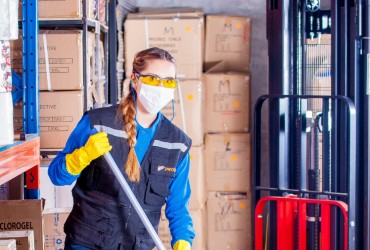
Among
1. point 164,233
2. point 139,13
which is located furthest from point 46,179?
point 139,13

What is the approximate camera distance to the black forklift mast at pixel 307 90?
228 inches

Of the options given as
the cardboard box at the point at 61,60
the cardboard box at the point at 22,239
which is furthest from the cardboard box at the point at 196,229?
the cardboard box at the point at 22,239

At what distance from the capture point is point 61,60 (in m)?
5.34

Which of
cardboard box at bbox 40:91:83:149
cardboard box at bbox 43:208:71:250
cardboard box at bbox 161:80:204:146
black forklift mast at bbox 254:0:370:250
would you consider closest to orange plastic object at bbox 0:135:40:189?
cardboard box at bbox 40:91:83:149

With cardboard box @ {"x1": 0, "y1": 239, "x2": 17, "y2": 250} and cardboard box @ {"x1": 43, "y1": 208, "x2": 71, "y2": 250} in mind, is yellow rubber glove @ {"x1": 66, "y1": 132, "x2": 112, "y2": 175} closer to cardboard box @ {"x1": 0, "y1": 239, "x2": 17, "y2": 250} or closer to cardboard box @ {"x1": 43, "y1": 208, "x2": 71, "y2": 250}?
cardboard box @ {"x1": 0, "y1": 239, "x2": 17, "y2": 250}

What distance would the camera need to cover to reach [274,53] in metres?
5.97

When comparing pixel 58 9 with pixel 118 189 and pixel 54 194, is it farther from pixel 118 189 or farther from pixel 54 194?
pixel 118 189

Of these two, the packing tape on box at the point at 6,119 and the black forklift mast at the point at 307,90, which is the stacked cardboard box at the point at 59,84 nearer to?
the black forklift mast at the point at 307,90

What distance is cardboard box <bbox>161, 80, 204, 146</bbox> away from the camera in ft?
22.0

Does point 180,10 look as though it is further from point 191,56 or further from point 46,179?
point 46,179

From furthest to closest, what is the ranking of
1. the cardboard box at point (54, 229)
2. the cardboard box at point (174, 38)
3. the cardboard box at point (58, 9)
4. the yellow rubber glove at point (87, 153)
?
the cardboard box at point (174, 38) < the cardboard box at point (54, 229) < the cardboard box at point (58, 9) < the yellow rubber glove at point (87, 153)

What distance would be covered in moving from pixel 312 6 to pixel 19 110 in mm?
2459

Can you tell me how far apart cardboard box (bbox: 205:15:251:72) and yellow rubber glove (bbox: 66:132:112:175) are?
3.27 metres

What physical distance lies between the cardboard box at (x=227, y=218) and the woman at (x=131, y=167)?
3.03 m
